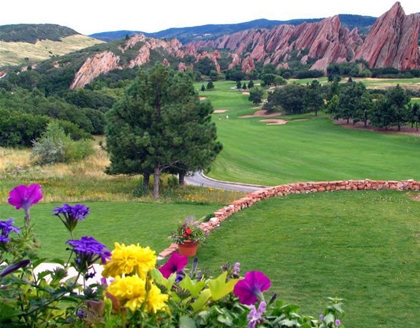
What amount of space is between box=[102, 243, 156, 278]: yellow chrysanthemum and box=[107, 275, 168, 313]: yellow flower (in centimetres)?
6

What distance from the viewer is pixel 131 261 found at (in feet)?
6.12

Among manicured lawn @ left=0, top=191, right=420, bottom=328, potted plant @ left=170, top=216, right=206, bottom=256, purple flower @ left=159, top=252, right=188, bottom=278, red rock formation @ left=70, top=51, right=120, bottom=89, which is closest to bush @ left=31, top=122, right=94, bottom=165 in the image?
manicured lawn @ left=0, top=191, right=420, bottom=328

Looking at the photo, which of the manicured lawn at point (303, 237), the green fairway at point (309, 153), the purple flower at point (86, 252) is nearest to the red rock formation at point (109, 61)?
the green fairway at point (309, 153)

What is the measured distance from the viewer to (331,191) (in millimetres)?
14422

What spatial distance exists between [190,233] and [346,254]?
2.98 m

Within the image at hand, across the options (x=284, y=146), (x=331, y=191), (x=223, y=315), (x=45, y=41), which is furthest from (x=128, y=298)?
(x=45, y=41)

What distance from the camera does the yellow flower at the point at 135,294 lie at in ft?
5.78

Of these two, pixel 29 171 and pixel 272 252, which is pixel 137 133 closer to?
pixel 29 171

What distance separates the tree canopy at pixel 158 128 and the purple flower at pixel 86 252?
16990 millimetres

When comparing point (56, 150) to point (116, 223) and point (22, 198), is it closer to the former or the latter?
point (116, 223)

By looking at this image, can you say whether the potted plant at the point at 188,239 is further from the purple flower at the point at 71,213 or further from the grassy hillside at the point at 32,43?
the grassy hillside at the point at 32,43

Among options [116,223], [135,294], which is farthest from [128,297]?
[116,223]

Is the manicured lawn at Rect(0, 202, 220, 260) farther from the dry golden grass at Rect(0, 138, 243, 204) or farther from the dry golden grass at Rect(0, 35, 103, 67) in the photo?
the dry golden grass at Rect(0, 35, 103, 67)

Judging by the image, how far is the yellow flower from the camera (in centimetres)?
176
